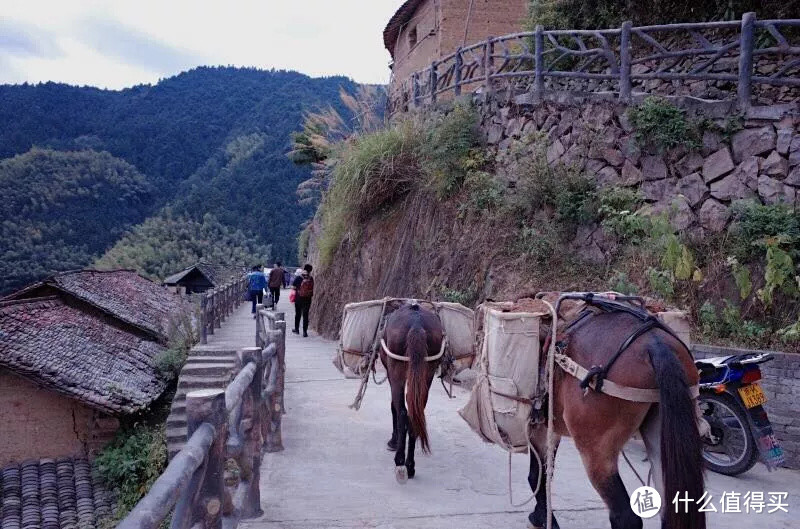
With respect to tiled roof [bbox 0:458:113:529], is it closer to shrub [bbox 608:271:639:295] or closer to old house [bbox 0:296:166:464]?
old house [bbox 0:296:166:464]

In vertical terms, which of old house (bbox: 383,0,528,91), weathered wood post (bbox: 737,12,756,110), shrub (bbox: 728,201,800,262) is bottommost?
shrub (bbox: 728,201,800,262)

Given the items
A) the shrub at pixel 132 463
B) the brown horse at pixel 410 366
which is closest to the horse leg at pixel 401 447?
the brown horse at pixel 410 366

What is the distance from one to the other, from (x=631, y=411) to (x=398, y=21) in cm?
2001

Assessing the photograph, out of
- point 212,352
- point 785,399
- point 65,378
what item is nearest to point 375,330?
point 785,399

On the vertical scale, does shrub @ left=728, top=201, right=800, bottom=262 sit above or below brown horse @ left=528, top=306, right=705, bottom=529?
above

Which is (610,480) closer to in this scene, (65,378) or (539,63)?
(539,63)

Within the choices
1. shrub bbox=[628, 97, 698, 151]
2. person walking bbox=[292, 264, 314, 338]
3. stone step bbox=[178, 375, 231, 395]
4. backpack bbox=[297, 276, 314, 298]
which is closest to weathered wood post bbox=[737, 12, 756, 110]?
shrub bbox=[628, 97, 698, 151]

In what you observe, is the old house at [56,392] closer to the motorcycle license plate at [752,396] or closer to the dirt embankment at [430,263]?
the dirt embankment at [430,263]

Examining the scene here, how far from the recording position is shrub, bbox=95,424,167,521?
12.8 m

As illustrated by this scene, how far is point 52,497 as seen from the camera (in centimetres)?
1408

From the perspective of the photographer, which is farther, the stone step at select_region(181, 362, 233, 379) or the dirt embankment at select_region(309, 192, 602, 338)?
the stone step at select_region(181, 362, 233, 379)

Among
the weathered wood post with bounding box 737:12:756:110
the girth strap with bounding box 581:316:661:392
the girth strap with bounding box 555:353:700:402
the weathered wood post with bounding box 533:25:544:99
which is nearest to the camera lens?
the girth strap with bounding box 555:353:700:402

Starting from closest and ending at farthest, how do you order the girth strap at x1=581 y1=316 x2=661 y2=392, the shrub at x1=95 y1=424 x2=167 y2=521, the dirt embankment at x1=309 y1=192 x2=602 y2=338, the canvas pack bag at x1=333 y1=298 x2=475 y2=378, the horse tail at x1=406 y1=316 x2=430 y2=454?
the girth strap at x1=581 y1=316 x2=661 y2=392 < the horse tail at x1=406 y1=316 x2=430 y2=454 < the canvas pack bag at x1=333 y1=298 x2=475 y2=378 < the dirt embankment at x1=309 y1=192 x2=602 y2=338 < the shrub at x1=95 y1=424 x2=167 y2=521

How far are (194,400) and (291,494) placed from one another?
239cm
